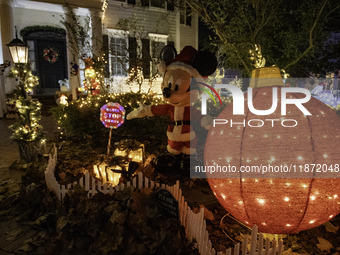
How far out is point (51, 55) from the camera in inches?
687

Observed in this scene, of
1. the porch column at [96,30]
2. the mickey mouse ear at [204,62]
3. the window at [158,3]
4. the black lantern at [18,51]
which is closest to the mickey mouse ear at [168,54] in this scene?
the mickey mouse ear at [204,62]

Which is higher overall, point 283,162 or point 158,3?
point 158,3

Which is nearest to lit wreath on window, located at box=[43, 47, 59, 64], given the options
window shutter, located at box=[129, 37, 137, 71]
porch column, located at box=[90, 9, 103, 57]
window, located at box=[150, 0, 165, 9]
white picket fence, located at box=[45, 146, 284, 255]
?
porch column, located at box=[90, 9, 103, 57]

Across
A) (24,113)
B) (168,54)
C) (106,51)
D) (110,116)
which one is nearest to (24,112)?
(24,113)

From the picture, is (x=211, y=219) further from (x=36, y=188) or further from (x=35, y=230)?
(x=36, y=188)

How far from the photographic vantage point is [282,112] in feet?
7.52

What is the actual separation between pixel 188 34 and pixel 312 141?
668 inches

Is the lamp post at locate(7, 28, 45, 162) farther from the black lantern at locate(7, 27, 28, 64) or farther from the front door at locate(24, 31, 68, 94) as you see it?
the front door at locate(24, 31, 68, 94)

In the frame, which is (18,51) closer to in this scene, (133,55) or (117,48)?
(133,55)

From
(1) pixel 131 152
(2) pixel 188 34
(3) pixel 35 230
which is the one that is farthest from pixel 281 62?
(3) pixel 35 230

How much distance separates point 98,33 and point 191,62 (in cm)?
1087

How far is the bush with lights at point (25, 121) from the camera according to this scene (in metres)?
5.73

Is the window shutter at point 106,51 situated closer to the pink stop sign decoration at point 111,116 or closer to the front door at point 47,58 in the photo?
the front door at point 47,58

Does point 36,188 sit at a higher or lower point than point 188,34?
lower
